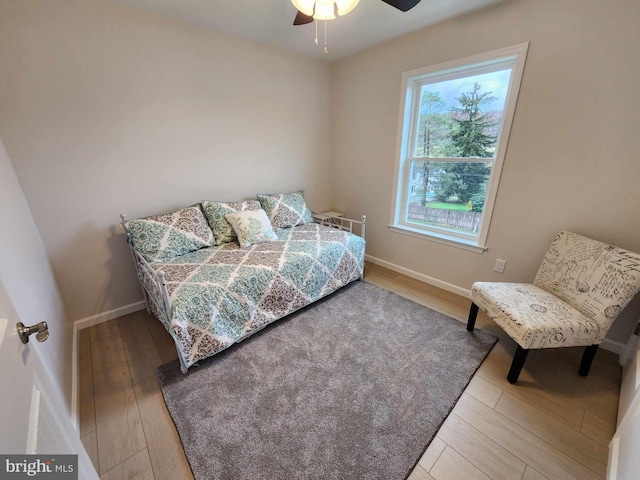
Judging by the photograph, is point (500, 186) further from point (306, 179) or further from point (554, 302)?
point (306, 179)

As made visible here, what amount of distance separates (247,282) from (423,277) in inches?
75.0

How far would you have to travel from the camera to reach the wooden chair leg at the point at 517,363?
155 cm

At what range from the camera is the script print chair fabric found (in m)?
1.50

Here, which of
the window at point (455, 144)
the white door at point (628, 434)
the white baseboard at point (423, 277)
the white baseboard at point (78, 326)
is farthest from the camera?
the white baseboard at point (423, 277)

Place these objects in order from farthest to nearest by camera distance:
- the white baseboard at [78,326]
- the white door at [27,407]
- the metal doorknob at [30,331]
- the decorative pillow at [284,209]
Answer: the decorative pillow at [284,209]
the white baseboard at [78,326]
the metal doorknob at [30,331]
the white door at [27,407]

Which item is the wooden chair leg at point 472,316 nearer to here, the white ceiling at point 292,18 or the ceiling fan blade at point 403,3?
the ceiling fan blade at point 403,3

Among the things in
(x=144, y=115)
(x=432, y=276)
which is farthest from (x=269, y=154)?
(x=432, y=276)

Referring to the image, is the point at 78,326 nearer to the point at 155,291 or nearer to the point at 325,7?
the point at 155,291

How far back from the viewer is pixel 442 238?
8.63 ft

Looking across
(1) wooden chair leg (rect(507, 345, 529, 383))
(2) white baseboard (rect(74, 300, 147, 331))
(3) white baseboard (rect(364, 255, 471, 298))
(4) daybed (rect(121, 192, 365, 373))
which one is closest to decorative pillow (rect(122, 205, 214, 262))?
(4) daybed (rect(121, 192, 365, 373))

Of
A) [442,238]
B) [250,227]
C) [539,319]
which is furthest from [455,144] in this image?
[250,227]

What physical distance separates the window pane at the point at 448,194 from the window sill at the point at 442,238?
11 centimetres

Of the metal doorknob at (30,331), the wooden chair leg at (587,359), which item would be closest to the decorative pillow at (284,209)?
the metal doorknob at (30,331)

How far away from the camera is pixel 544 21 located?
1.79 metres
